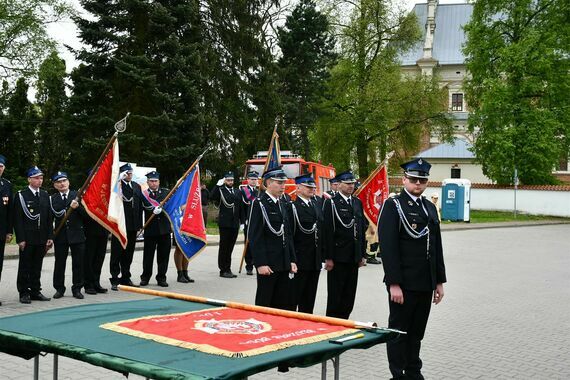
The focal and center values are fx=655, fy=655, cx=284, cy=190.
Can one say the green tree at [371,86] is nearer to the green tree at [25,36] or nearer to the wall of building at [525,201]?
the wall of building at [525,201]

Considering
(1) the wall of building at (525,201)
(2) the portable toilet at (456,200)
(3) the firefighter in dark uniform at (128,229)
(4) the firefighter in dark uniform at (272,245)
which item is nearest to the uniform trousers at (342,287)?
(4) the firefighter in dark uniform at (272,245)

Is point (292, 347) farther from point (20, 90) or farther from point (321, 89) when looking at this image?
point (20, 90)

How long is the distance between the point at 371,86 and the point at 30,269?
3403cm

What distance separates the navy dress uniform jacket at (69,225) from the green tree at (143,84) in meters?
14.5

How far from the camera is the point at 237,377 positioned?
2832mm

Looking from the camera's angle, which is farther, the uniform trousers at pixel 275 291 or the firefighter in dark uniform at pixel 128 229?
the firefighter in dark uniform at pixel 128 229

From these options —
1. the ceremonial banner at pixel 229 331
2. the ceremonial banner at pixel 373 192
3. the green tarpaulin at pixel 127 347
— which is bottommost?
the green tarpaulin at pixel 127 347

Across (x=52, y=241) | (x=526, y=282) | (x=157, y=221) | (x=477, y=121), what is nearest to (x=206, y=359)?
(x=52, y=241)

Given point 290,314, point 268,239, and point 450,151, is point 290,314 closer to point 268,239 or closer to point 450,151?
point 268,239

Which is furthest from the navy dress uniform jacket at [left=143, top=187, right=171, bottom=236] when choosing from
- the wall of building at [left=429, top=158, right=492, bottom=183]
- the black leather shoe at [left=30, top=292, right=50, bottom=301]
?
the wall of building at [left=429, top=158, right=492, bottom=183]

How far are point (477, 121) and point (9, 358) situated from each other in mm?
43278

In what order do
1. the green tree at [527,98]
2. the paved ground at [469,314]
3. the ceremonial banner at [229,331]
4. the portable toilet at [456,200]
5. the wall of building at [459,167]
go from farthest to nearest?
the wall of building at [459,167] < the green tree at [527,98] < the portable toilet at [456,200] < the paved ground at [469,314] < the ceremonial banner at [229,331]

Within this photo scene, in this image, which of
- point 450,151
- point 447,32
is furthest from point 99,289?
point 447,32

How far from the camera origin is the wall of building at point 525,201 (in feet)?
140
